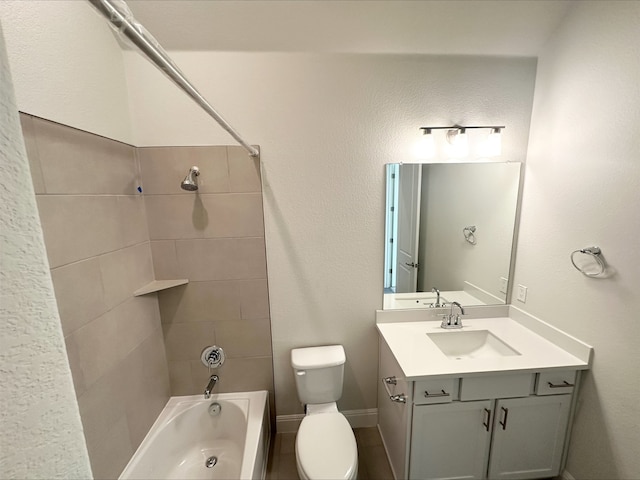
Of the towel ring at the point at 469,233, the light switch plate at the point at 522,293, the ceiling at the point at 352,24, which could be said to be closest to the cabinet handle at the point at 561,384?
the light switch plate at the point at 522,293

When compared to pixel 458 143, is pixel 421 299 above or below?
below

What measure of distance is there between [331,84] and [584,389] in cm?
212

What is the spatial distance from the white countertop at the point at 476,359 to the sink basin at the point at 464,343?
0.02 metres

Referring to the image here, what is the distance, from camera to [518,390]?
53.9 inches

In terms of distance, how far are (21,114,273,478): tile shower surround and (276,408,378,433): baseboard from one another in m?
0.32

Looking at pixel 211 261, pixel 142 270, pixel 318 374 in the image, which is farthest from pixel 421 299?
pixel 142 270

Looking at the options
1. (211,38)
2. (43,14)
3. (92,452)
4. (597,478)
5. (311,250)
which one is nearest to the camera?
(43,14)

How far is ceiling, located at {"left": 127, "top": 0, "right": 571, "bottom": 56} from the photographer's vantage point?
1.38 metres

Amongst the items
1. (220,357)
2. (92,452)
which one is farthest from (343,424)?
(92,452)

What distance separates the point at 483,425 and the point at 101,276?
2007 millimetres

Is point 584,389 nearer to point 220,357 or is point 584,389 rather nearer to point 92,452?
point 220,357

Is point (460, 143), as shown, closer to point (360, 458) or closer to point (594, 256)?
point (594, 256)

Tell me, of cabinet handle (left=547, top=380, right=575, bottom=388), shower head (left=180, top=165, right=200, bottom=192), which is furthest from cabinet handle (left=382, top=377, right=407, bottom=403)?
shower head (left=180, top=165, right=200, bottom=192)

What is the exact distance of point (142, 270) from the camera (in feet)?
5.07
